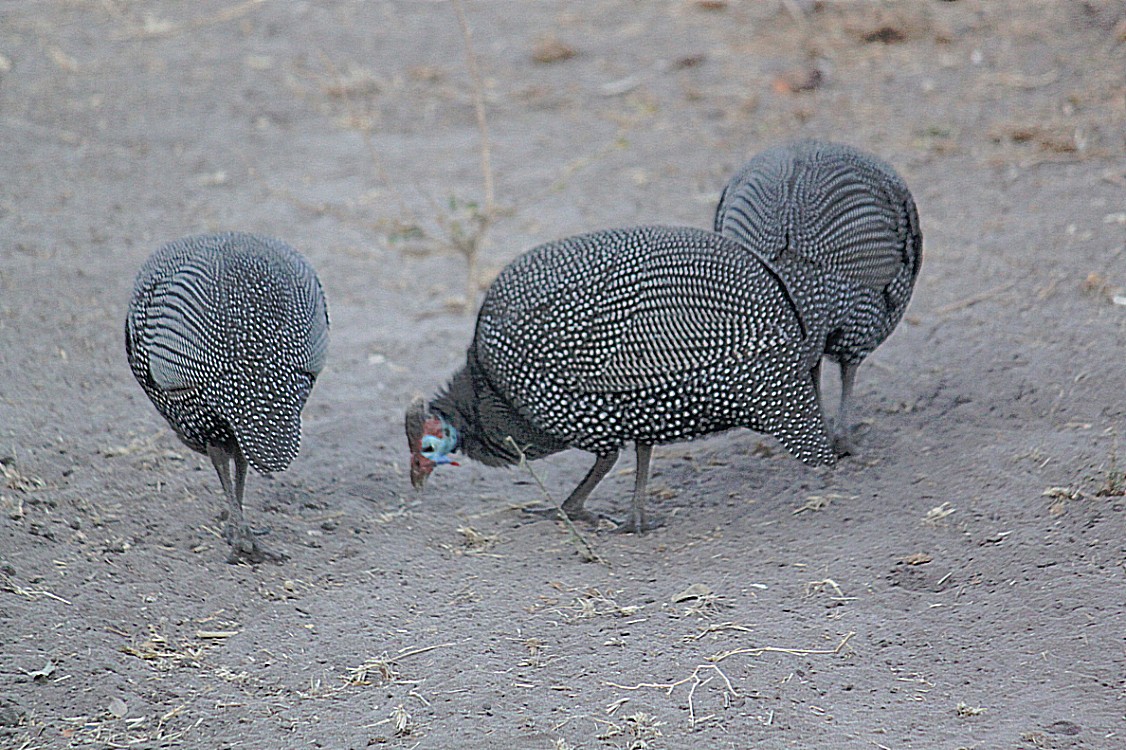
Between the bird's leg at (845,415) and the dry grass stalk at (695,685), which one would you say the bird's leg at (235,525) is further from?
the bird's leg at (845,415)

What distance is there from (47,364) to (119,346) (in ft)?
1.12

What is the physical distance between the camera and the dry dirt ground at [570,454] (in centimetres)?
310

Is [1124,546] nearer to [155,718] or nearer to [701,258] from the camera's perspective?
[701,258]

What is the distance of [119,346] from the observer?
5395mm

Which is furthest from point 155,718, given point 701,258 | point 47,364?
point 47,364

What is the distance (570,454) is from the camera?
5.09 m

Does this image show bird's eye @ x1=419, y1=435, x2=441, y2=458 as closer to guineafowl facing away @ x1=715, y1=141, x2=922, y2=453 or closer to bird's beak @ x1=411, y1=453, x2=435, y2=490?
bird's beak @ x1=411, y1=453, x2=435, y2=490

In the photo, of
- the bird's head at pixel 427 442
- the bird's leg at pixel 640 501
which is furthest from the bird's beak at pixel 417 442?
the bird's leg at pixel 640 501

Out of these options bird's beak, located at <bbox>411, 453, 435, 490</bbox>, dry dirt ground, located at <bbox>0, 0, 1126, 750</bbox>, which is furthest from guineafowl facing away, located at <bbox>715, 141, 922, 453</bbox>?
bird's beak, located at <bbox>411, 453, 435, 490</bbox>

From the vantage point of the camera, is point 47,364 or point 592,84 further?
point 592,84

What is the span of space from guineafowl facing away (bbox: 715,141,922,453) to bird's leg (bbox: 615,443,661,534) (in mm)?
758

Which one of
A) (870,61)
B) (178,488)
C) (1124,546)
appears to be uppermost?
(870,61)

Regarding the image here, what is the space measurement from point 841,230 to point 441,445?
5.29 ft

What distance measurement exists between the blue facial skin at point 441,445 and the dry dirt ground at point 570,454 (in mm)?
225
